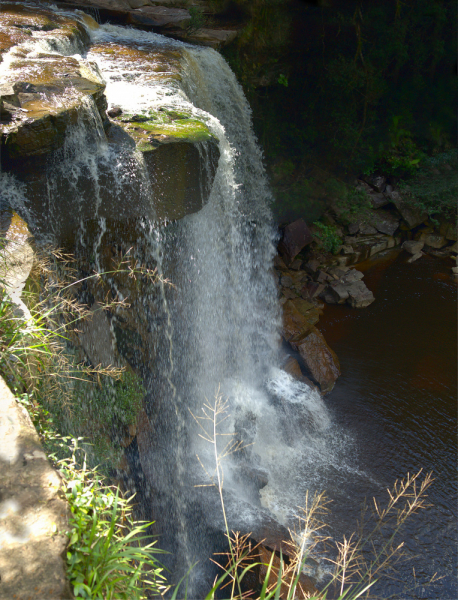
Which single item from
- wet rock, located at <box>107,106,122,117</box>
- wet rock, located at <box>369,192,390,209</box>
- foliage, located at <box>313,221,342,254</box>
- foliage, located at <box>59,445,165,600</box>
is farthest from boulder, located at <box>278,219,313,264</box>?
foliage, located at <box>59,445,165,600</box>

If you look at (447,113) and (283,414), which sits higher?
(447,113)

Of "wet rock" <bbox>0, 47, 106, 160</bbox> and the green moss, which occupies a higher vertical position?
"wet rock" <bbox>0, 47, 106, 160</bbox>

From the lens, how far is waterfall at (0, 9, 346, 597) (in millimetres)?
3746

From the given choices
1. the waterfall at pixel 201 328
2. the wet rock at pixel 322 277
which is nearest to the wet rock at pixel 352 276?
the wet rock at pixel 322 277

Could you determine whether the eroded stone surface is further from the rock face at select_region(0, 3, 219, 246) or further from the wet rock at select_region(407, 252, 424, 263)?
the wet rock at select_region(407, 252, 424, 263)

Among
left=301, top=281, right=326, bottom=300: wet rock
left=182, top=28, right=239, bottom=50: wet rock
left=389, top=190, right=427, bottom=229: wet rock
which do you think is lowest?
left=301, top=281, right=326, bottom=300: wet rock

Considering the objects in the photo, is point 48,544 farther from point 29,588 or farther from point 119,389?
point 119,389

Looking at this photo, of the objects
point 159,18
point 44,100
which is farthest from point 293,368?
point 159,18

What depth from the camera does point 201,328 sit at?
5.71 meters

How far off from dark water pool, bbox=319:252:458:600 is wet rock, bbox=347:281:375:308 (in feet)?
0.47

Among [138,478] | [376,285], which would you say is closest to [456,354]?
[376,285]

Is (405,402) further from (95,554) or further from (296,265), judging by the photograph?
(95,554)

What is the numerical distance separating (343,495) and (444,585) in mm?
1225

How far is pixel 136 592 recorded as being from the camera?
1.71 metres
